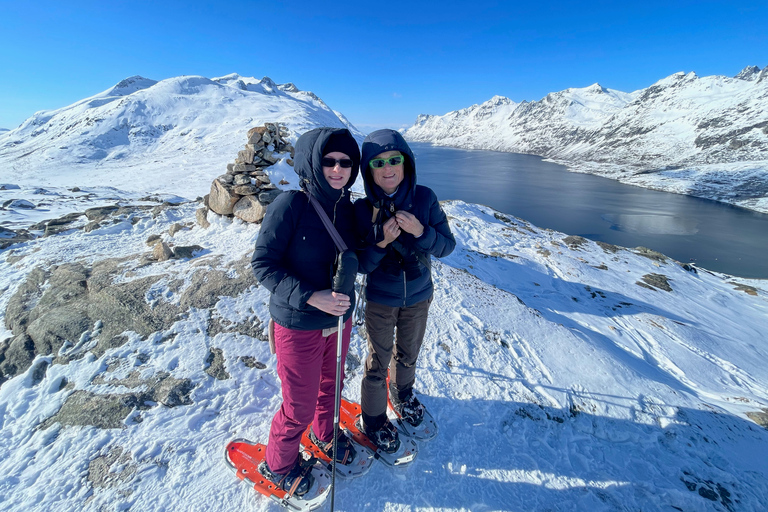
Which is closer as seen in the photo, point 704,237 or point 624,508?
point 624,508

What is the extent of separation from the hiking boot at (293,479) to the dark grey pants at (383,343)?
2.68 feet

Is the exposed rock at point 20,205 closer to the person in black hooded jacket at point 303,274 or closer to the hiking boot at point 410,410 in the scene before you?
the person in black hooded jacket at point 303,274

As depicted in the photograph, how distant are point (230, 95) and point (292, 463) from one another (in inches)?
3915

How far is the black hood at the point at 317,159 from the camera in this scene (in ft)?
8.24

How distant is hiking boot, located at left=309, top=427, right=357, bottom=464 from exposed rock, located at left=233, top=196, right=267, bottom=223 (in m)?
6.91

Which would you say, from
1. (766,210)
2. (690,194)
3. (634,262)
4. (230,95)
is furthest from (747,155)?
(230,95)

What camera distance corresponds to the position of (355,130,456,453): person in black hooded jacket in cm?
284

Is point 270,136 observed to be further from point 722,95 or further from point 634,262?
point 722,95

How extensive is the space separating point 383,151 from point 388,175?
22 cm

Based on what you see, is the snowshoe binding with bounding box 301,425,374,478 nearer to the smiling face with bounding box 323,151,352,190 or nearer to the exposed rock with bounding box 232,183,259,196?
the smiling face with bounding box 323,151,352,190

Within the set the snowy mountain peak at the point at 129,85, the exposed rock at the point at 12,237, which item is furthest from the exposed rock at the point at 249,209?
the snowy mountain peak at the point at 129,85

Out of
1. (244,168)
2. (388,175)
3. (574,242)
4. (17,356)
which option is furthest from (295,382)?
(574,242)

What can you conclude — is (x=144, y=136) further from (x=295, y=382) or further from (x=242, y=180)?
(x=295, y=382)

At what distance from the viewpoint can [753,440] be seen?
13.7 ft
